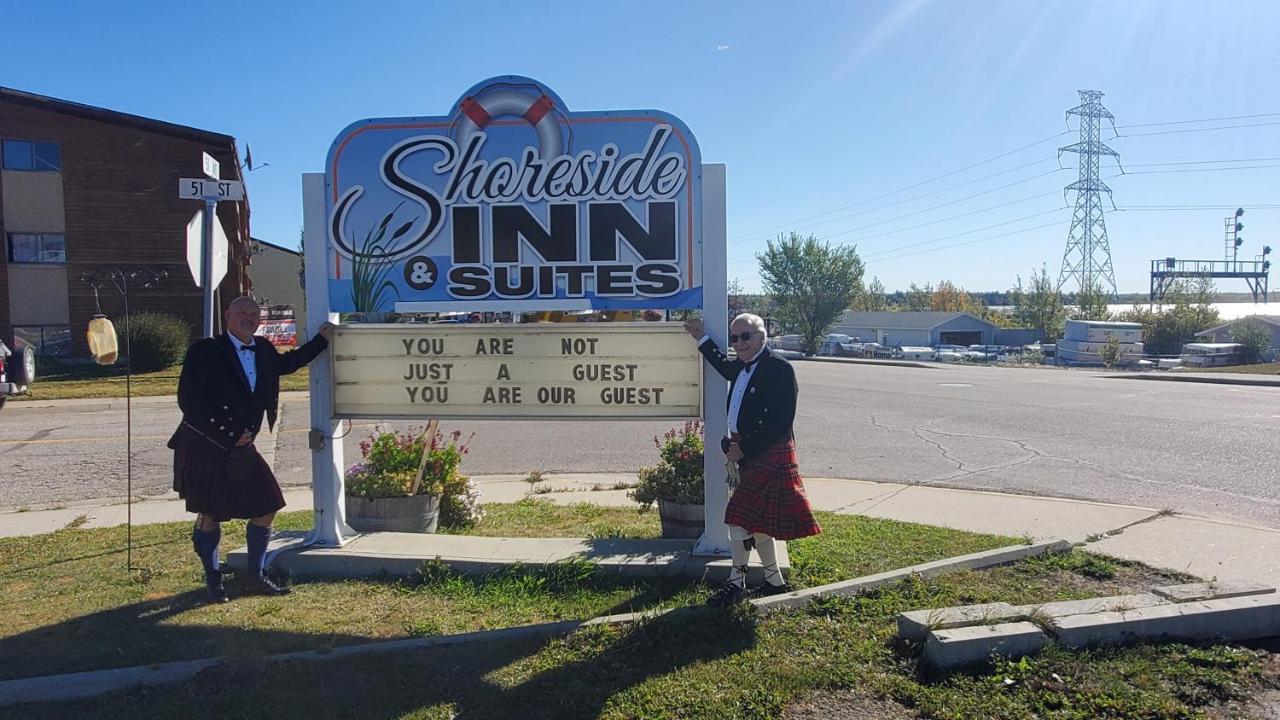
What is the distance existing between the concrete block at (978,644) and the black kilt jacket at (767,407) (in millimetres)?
1269

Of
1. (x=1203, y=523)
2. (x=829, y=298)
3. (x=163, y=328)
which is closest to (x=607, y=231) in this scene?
(x=1203, y=523)

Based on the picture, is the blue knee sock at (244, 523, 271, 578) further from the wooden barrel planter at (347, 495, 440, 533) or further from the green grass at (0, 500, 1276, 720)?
the wooden barrel planter at (347, 495, 440, 533)

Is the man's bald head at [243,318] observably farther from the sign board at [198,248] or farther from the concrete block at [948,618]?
the concrete block at [948,618]

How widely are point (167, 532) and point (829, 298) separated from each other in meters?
52.8

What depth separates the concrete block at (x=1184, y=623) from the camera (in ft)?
13.5

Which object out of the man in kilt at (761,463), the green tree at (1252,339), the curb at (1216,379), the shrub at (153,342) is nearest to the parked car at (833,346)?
the green tree at (1252,339)

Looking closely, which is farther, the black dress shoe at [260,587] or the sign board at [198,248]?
the sign board at [198,248]

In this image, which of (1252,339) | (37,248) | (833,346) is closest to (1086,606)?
(37,248)

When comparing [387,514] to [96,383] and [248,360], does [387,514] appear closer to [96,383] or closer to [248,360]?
[248,360]

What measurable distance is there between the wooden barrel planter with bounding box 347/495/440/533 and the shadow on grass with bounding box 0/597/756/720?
6.14 feet

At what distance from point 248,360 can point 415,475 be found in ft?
6.16

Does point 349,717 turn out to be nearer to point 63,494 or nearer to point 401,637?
point 401,637

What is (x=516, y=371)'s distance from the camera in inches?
229

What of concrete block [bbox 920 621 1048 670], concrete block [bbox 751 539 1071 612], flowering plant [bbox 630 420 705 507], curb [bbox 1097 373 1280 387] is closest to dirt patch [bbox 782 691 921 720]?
concrete block [bbox 920 621 1048 670]
